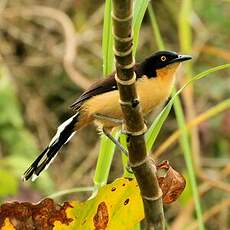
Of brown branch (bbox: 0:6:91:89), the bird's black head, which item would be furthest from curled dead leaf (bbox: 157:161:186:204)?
brown branch (bbox: 0:6:91:89)

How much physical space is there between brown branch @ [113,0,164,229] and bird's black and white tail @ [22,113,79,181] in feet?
1.28

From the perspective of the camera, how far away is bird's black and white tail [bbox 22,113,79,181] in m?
1.64

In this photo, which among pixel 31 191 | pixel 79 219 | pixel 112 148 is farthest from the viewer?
pixel 31 191

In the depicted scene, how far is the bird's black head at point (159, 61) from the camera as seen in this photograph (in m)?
1.57

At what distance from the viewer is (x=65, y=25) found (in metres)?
4.41

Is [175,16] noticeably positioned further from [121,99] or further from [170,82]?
[121,99]

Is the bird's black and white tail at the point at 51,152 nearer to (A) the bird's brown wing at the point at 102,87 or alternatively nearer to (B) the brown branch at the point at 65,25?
(A) the bird's brown wing at the point at 102,87

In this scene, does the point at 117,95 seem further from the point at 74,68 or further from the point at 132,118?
the point at 74,68

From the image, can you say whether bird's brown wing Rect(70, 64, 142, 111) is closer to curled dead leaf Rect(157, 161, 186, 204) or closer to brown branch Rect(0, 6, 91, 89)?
curled dead leaf Rect(157, 161, 186, 204)

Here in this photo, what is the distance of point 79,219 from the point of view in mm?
1397

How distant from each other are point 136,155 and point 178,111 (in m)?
0.54

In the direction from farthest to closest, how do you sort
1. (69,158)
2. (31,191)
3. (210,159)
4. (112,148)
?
(69,158), (210,159), (31,191), (112,148)

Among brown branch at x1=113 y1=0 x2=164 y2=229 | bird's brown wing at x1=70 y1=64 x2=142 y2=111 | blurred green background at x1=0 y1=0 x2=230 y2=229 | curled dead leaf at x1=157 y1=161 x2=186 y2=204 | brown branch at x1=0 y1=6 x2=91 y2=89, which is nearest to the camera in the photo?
brown branch at x1=113 y1=0 x2=164 y2=229

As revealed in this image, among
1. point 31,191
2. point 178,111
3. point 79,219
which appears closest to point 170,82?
point 178,111
